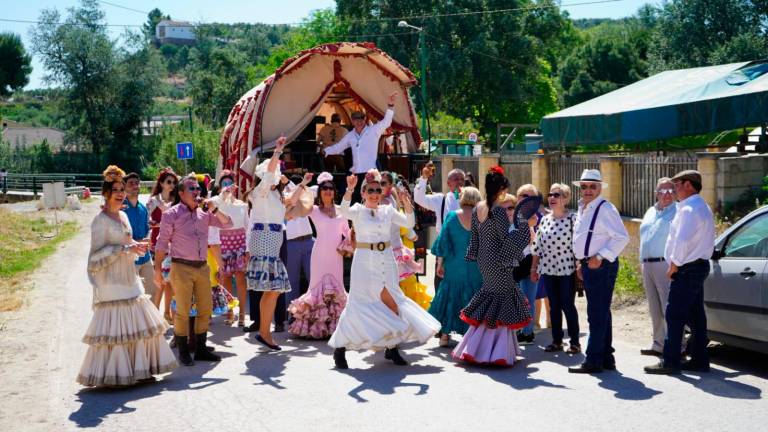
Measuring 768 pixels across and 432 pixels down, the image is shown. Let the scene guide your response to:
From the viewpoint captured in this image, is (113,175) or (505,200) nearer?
(113,175)

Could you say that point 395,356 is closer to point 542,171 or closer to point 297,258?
point 297,258

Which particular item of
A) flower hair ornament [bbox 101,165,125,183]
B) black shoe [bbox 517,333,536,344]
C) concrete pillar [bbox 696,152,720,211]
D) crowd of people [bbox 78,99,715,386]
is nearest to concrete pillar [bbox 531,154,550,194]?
concrete pillar [bbox 696,152,720,211]

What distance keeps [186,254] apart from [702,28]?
49.7 meters

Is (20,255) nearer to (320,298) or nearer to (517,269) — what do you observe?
(320,298)

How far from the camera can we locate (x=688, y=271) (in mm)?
8516

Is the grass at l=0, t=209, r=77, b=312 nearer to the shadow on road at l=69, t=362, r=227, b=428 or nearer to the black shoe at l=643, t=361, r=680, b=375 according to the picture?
the shadow on road at l=69, t=362, r=227, b=428

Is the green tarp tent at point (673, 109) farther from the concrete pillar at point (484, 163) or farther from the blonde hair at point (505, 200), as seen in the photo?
the blonde hair at point (505, 200)

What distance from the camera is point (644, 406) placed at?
747 centimetres

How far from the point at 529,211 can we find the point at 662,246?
4.77 ft

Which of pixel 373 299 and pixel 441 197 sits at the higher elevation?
pixel 441 197

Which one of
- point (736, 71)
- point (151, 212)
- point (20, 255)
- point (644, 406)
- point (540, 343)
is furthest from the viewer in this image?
point (20, 255)

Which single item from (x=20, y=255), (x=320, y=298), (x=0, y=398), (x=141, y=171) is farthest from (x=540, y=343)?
(x=141, y=171)

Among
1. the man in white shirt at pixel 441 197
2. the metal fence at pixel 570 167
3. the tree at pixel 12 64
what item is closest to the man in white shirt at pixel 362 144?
the man in white shirt at pixel 441 197

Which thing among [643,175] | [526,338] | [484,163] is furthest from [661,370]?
[484,163]
